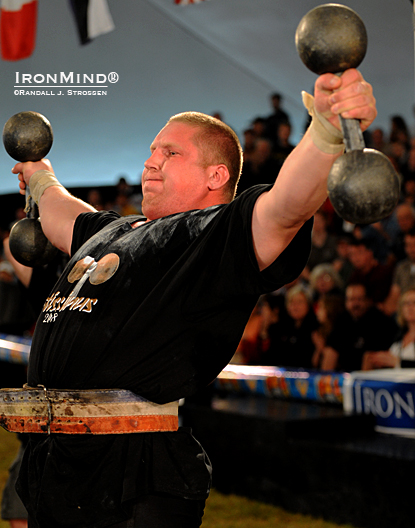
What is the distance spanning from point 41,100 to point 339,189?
9191 millimetres

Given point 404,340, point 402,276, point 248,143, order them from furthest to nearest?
1. point 248,143
2. point 402,276
3. point 404,340

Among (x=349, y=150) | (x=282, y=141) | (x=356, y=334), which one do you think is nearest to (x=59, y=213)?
(x=349, y=150)

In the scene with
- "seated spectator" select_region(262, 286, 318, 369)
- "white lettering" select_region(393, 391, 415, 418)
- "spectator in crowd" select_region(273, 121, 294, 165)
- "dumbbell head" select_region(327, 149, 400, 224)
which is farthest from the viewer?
"spectator in crowd" select_region(273, 121, 294, 165)

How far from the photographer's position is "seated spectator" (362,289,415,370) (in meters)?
4.11

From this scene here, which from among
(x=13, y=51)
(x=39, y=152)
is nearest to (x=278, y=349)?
(x=39, y=152)

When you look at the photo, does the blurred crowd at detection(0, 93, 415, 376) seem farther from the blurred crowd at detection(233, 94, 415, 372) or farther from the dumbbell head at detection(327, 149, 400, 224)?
the dumbbell head at detection(327, 149, 400, 224)

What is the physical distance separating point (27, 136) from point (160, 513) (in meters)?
1.36

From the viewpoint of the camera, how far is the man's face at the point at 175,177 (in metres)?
1.76

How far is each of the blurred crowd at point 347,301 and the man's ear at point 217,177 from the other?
2159mm

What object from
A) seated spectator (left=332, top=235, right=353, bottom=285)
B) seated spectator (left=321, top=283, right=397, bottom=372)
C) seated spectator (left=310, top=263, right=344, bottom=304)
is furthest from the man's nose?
seated spectator (left=332, top=235, right=353, bottom=285)

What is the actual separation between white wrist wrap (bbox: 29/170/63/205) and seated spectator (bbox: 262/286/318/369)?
3.13m

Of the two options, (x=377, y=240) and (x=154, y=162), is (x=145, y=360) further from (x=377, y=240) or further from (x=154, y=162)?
(x=377, y=240)

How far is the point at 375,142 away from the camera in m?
6.74

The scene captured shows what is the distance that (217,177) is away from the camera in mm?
1787
